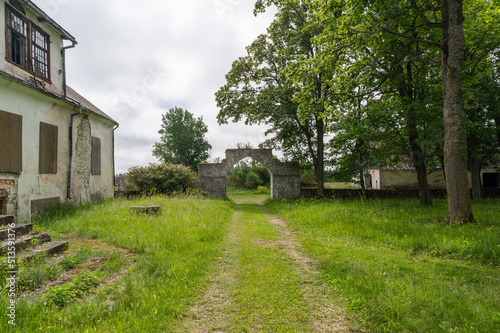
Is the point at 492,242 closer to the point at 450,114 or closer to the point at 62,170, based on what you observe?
the point at 450,114

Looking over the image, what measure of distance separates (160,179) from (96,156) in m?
5.81

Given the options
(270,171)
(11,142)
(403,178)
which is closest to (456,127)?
(11,142)

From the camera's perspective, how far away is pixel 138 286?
3873 millimetres

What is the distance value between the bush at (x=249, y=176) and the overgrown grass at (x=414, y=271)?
24.0 m

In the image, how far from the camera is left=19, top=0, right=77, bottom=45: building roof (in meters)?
9.38

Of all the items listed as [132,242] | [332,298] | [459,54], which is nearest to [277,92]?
[459,54]

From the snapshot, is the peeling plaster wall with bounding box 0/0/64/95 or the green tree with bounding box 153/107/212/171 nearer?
the peeling plaster wall with bounding box 0/0/64/95

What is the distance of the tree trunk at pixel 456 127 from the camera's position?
22.5 feet

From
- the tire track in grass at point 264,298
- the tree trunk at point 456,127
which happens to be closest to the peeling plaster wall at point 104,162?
the tire track in grass at point 264,298

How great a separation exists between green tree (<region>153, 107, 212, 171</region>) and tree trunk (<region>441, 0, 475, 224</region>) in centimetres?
3602

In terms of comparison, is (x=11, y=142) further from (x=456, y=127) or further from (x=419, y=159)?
(x=419, y=159)

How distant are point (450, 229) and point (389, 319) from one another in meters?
4.72

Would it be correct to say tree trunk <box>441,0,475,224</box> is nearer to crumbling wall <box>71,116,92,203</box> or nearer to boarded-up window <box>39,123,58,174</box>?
boarded-up window <box>39,123,58,174</box>

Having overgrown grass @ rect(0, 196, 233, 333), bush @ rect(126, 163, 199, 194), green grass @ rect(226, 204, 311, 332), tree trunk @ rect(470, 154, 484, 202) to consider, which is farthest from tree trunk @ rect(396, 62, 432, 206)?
bush @ rect(126, 163, 199, 194)
